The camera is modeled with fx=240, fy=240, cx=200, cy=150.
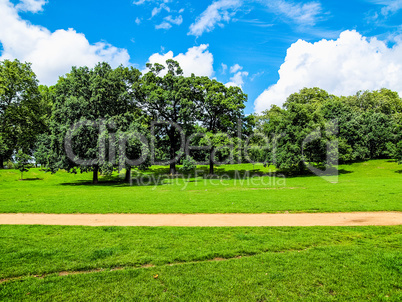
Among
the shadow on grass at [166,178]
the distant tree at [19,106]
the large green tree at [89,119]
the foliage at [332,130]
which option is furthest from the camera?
the distant tree at [19,106]

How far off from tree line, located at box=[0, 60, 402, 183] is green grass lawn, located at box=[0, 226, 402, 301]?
793 inches

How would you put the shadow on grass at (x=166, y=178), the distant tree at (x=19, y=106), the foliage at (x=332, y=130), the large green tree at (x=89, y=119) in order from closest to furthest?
the large green tree at (x=89, y=119)
the shadow on grass at (x=166, y=178)
the foliage at (x=332, y=130)
the distant tree at (x=19, y=106)

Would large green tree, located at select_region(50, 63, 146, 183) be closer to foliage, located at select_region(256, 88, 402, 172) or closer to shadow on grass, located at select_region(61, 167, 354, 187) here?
shadow on grass, located at select_region(61, 167, 354, 187)

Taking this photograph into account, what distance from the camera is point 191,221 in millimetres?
11141

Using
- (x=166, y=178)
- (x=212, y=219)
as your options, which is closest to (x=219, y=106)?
(x=166, y=178)

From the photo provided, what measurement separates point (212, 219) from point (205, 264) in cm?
515

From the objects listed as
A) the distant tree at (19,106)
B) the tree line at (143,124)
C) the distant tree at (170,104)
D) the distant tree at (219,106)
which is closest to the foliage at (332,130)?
the tree line at (143,124)

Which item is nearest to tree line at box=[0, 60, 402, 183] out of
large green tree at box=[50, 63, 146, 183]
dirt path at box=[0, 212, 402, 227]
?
large green tree at box=[50, 63, 146, 183]

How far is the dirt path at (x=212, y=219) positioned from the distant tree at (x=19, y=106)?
32.8m

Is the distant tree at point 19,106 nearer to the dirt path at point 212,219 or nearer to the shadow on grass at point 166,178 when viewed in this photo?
the shadow on grass at point 166,178

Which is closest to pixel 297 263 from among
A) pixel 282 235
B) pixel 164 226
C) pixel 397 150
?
pixel 282 235

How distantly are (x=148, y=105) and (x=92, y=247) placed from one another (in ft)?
105

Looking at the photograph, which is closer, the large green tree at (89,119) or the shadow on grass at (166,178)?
the large green tree at (89,119)

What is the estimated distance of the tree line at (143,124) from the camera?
1101 inches
